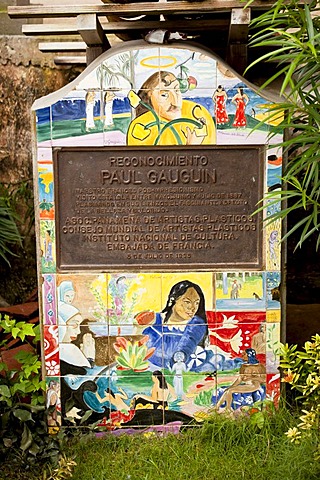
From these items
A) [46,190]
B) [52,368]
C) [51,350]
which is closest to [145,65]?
[46,190]

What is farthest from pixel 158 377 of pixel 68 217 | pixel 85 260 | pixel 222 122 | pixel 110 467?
pixel 222 122

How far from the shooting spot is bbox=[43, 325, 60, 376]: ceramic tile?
3939mm

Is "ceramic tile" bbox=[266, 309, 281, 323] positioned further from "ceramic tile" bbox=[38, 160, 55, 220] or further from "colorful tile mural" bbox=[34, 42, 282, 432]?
"ceramic tile" bbox=[38, 160, 55, 220]

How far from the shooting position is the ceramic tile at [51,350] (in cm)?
394

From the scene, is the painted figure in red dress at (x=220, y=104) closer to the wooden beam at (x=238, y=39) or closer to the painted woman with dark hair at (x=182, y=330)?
the wooden beam at (x=238, y=39)

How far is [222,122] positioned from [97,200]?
0.88m

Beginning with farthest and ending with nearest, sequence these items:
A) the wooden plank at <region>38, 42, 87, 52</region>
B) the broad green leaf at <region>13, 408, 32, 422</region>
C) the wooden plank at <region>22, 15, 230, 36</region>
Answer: the wooden plank at <region>38, 42, 87, 52</region> → the wooden plank at <region>22, 15, 230, 36</region> → the broad green leaf at <region>13, 408, 32, 422</region>

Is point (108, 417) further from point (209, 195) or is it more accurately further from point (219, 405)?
point (209, 195)

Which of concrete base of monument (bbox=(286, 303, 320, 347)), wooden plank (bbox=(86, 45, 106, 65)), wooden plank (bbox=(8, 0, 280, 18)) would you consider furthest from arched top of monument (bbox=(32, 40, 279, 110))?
concrete base of monument (bbox=(286, 303, 320, 347))

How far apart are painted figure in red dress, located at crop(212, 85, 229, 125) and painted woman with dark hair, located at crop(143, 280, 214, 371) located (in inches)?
39.0

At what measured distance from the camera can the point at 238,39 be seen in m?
4.03

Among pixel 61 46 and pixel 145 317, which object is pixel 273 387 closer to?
pixel 145 317

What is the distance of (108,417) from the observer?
13.0 ft

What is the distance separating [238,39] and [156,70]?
0.63 m
